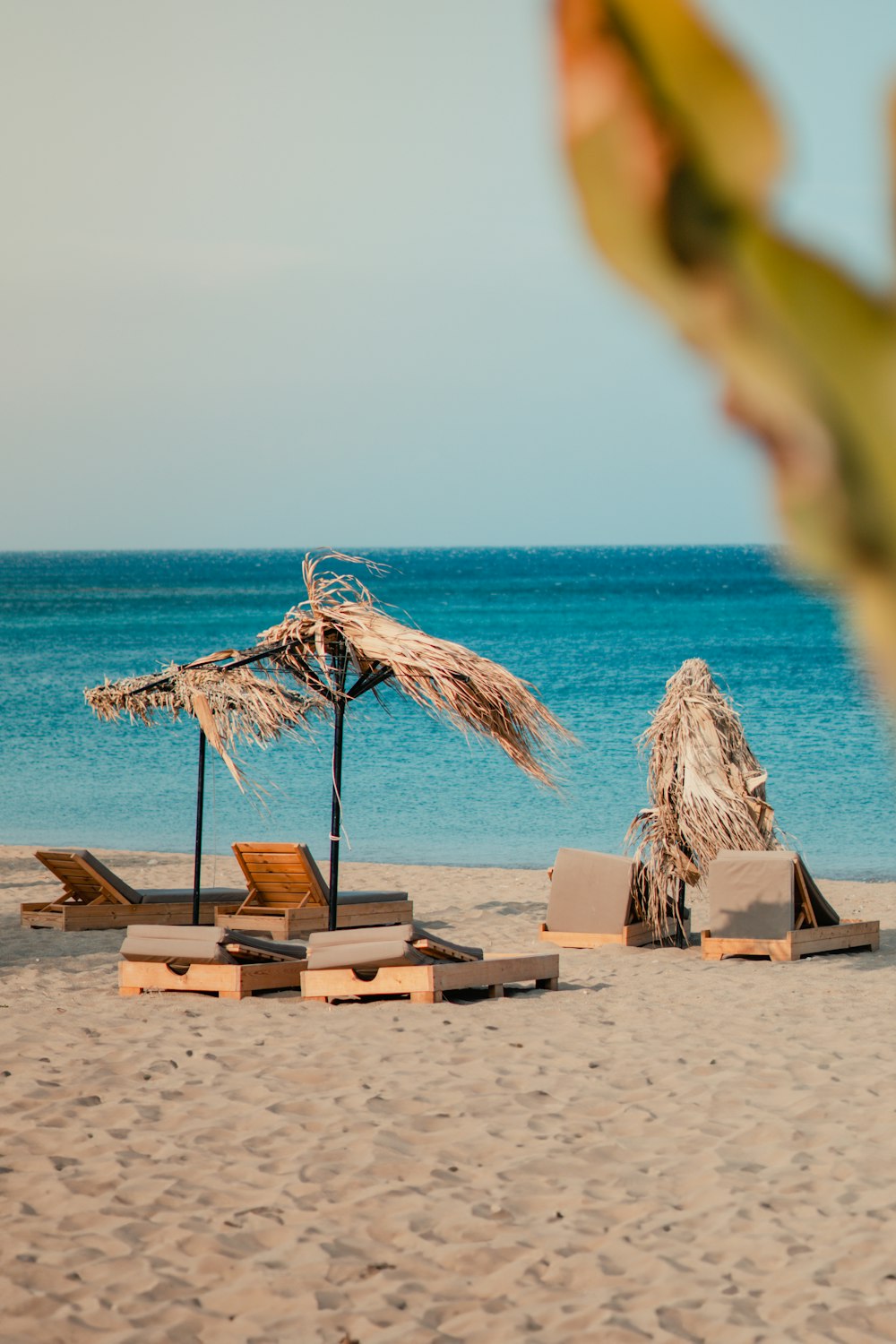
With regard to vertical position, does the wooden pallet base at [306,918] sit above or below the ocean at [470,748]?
below

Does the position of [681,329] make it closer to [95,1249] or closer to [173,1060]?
[95,1249]

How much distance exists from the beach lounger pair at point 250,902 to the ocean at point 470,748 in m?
2.97

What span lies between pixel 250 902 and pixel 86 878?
156 centimetres

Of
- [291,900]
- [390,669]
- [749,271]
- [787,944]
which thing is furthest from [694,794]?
[749,271]

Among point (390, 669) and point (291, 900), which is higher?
point (390, 669)

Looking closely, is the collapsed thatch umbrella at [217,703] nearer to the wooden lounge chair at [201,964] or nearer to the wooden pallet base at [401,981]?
the wooden lounge chair at [201,964]

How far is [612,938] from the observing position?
1138 centimetres

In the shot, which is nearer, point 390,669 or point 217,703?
point 390,669

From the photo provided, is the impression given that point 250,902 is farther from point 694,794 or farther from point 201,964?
point 694,794

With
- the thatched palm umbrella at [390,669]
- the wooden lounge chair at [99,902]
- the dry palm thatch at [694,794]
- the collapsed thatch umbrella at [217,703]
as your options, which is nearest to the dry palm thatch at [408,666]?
the thatched palm umbrella at [390,669]

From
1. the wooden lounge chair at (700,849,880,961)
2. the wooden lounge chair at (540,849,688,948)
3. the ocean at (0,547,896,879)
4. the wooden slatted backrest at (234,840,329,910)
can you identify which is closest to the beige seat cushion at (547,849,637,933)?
the wooden lounge chair at (540,849,688,948)

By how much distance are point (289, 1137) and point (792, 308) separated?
578 cm

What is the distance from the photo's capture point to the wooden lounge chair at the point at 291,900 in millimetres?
12109

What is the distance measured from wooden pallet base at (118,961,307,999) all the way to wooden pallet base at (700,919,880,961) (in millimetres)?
3659
